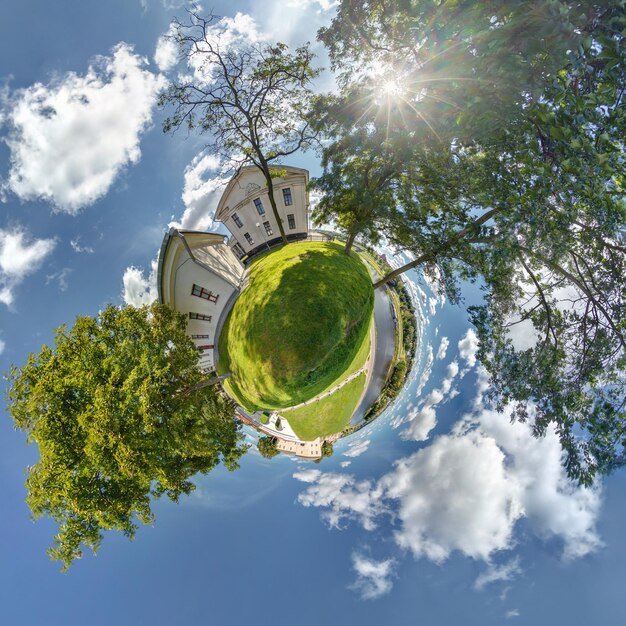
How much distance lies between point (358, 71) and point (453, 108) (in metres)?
7.18

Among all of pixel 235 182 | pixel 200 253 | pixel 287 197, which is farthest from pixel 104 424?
pixel 287 197

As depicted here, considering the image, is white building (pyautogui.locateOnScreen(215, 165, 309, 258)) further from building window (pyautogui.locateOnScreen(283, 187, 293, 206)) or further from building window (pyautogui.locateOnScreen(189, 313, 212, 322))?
building window (pyautogui.locateOnScreen(189, 313, 212, 322))

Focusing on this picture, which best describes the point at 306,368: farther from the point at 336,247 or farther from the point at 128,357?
the point at 336,247

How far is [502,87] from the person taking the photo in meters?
6.79

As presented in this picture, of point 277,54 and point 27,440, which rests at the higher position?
point 277,54

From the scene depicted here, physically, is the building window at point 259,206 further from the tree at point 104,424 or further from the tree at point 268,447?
the tree at point 268,447

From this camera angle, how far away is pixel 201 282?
2297 centimetres

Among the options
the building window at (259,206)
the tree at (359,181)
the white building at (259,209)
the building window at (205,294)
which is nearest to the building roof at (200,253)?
the building window at (205,294)

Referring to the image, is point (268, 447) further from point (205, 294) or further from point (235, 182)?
point (235, 182)

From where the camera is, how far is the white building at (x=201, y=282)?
21.1m

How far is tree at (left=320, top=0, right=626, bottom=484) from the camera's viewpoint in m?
5.64

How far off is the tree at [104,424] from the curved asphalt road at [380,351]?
16078 mm

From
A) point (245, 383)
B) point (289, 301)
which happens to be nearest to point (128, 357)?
point (245, 383)

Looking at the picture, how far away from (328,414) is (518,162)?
825 inches
